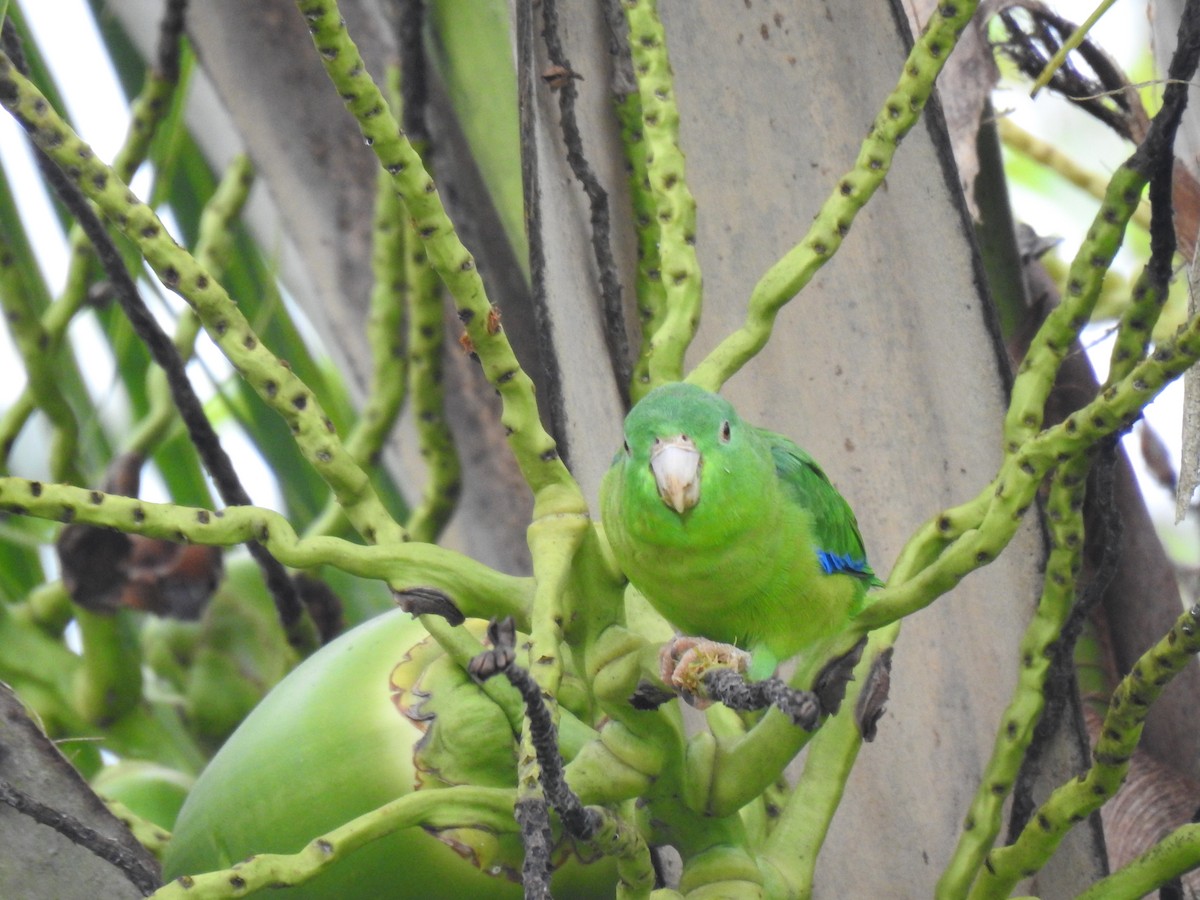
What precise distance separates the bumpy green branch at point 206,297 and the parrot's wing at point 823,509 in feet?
1.01

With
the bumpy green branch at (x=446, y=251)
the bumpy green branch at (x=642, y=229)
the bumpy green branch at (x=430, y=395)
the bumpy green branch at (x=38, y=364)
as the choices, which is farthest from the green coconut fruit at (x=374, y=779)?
the bumpy green branch at (x=38, y=364)

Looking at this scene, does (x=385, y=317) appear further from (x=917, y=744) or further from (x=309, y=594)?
(x=917, y=744)

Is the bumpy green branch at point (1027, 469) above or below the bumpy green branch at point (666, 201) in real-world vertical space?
below

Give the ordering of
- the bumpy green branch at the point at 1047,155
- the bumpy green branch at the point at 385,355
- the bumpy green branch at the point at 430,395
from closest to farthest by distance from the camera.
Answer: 1. the bumpy green branch at the point at 430,395
2. the bumpy green branch at the point at 385,355
3. the bumpy green branch at the point at 1047,155

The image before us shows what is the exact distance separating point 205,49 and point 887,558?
100cm

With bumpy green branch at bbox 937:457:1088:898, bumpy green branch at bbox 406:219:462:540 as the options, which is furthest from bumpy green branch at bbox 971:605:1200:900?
bumpy green branch at bbox 406:219:462:540

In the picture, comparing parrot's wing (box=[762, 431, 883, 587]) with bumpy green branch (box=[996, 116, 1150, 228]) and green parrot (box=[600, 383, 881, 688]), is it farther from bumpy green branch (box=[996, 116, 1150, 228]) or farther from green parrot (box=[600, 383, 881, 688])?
bumpy green branch (box=[996, 116, 1150, 228])

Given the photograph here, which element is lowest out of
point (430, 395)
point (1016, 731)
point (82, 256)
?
point (1016, 731)

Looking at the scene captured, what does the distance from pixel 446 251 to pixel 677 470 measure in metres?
0.21

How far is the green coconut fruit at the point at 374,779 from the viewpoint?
884 millimetres

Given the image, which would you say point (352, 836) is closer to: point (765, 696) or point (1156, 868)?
point (765, 696)

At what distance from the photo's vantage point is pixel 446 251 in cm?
78

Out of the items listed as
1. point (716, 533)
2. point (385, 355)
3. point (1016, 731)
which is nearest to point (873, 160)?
point (716, 533)

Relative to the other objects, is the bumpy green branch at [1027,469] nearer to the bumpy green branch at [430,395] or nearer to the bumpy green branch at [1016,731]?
the bumpy green branch at [1016,731]
